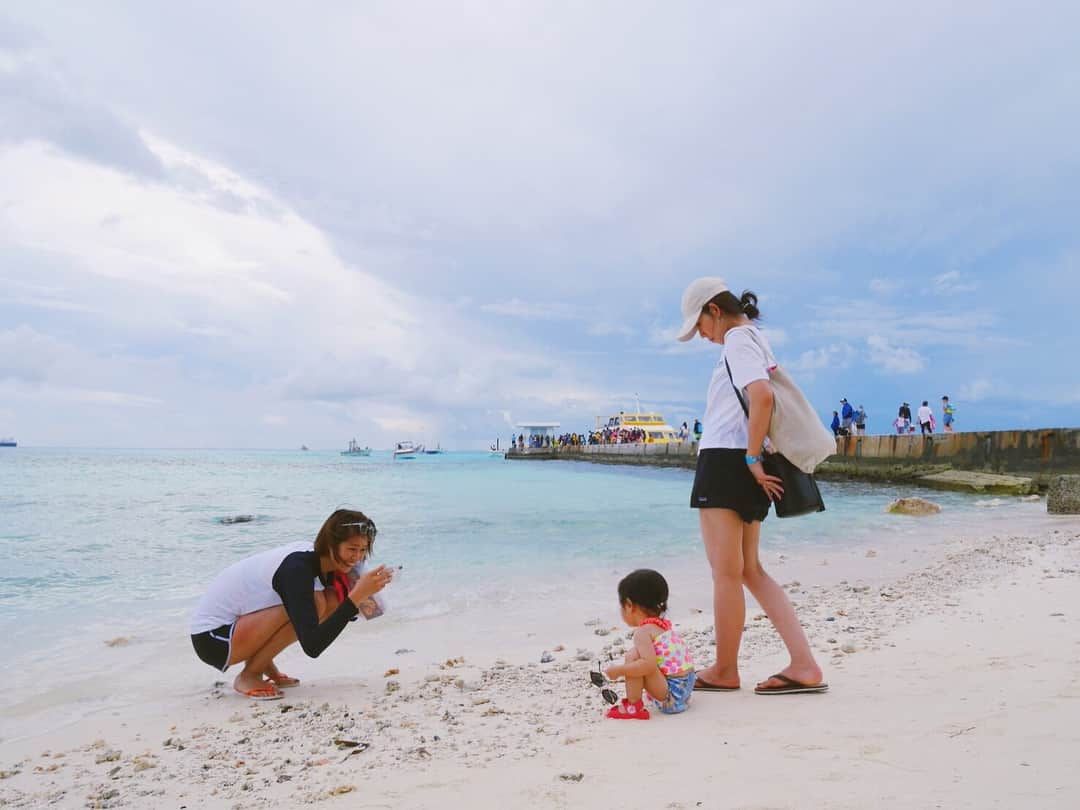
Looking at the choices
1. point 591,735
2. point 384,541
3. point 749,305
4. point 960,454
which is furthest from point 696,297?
point 960,454

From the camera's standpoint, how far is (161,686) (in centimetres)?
436

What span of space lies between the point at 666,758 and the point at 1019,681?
5.52 feet

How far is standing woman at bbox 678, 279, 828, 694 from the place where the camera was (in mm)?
3090

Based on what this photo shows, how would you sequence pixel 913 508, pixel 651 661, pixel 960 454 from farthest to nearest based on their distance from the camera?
1. pixel 960 454
2. pixel 913 508
3. pixel 651 661

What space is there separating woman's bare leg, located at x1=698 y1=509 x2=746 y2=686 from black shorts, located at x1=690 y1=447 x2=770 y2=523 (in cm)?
5

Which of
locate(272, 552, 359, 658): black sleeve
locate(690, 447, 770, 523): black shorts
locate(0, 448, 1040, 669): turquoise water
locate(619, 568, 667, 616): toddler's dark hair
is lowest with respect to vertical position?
locate(0, 448, 1040, 669): turquoise water

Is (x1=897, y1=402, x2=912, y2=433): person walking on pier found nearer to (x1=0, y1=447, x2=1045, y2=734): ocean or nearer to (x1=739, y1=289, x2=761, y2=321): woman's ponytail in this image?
(x1=0, y1=447, x2=1045, y2=734): ocean

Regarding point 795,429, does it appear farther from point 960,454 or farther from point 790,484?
point 960,454

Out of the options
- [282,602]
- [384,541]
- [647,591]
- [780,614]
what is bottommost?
[384,541]

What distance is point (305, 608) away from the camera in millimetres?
3674

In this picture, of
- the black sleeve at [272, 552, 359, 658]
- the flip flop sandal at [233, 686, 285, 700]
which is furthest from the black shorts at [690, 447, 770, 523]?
the flip flop sandal at [233, 686, 285, 700]

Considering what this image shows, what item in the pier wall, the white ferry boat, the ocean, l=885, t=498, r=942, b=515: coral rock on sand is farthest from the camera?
the white ferry boat

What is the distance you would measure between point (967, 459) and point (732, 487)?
24.3m

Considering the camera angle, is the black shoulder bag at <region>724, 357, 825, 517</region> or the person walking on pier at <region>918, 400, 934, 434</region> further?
the person walking on pier at <region>918, 400, 934, 434</region>
